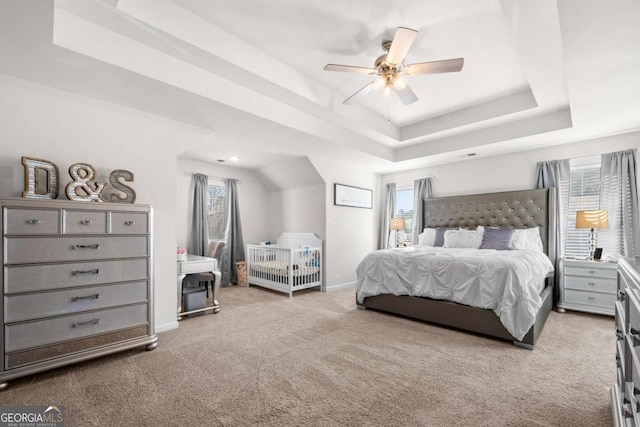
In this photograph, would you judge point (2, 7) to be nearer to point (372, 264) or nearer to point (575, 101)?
point (372, 264)

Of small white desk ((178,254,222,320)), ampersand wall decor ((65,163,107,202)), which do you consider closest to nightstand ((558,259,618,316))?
small white desk ((178,254,222,320))

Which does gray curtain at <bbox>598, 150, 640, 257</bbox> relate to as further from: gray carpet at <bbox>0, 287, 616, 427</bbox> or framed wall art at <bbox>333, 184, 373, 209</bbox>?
framed wall art at <bbox>333, 184, 373, 209</bbox>

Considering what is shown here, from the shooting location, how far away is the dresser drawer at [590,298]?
3.56 metres

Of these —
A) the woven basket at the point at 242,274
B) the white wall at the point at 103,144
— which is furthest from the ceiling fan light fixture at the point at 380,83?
the woven basket at the point at 242,274

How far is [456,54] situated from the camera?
2824 mm

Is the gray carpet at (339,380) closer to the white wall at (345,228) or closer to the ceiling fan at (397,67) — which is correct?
the white wall at (345,228)

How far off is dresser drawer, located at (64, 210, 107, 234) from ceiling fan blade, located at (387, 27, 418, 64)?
2730 millimetres

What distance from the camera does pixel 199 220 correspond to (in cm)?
535

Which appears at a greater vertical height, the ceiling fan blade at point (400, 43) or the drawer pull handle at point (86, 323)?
the ceiling fan blade at point (400, 43)

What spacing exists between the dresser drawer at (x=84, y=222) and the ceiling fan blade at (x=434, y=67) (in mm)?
2880

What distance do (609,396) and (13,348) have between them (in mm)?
4074

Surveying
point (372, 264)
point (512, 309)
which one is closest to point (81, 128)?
point (372, 264)

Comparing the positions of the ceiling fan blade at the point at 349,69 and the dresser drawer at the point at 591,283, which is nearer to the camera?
the ceiling fan blade at the point at 349,69

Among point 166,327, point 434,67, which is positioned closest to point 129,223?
point 166,327
